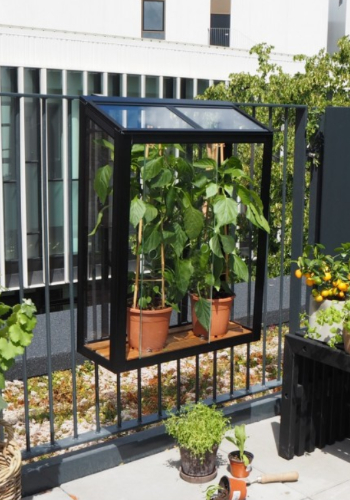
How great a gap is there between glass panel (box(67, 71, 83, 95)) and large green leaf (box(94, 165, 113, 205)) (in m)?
14.8

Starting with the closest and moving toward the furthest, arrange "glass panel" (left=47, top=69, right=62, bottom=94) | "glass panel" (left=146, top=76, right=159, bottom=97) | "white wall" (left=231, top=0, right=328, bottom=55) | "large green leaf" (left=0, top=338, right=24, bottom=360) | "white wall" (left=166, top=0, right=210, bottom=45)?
"large green leaf" (left=0, top=338, right=24, bottom=360) < "glass panel" (left=47, top=69, right=62, bottom=94) < "glass panel" (left=146, top=76, right=159, bottom=97) < "white wall" (left=166, top=0, right=210, bottom=45) < "white wall" (left=231, top=0, right=328, bottom=55)

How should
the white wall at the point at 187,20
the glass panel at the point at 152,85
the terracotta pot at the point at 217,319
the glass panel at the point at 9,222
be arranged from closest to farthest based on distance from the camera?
1. the terracotta pot at the point at 217,319
2. the glass panel at the point at 9,222
3. the glass panel at the point at 152,85
4. the white wall at the point at 187,20

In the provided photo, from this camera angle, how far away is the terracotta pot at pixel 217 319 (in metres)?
3.97

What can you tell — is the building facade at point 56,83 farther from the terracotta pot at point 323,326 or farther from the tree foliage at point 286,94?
the terracotta pot at point 323,326

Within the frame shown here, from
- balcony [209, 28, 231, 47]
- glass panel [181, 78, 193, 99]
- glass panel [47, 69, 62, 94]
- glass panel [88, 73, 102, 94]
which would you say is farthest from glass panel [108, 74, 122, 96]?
balcony [209, 28, 231, 47]

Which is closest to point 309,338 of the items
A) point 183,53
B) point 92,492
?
point 92,492

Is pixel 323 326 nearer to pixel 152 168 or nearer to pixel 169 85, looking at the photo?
pixel 152 168

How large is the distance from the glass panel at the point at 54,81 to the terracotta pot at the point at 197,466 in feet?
48.3

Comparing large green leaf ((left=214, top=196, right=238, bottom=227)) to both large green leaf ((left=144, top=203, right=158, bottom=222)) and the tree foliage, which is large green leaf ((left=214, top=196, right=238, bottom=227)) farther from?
the tree foliage

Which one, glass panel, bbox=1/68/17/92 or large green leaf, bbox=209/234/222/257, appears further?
glass panel, bbox=1/68/17/92

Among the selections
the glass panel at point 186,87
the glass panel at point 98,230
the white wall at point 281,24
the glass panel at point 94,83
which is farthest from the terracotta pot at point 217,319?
the white wall at point 281,24

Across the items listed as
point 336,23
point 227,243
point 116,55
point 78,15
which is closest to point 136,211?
point 227,243

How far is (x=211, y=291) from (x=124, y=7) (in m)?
23.0

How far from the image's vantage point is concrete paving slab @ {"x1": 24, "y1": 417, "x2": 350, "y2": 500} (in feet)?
12.1
